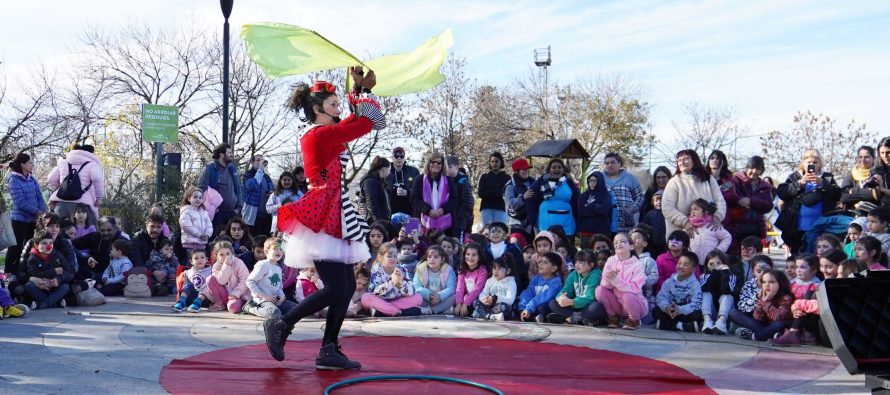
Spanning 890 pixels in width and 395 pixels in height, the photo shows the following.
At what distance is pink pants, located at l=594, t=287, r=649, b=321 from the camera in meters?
6.56

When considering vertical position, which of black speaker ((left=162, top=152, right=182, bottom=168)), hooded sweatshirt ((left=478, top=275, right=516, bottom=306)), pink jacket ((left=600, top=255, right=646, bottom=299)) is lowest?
hooded sweatshirt ((left=478, top=275, right=516, bottom=306))

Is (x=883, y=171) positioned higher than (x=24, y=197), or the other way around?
(x=883, y=171)

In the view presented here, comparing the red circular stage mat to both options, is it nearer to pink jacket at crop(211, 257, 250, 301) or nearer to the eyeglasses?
the eyeglasses

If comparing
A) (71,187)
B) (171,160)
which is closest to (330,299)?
(71,187)

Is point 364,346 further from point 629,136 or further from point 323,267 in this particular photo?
point 629,136

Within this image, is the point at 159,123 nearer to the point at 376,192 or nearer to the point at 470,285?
the point at 376,192

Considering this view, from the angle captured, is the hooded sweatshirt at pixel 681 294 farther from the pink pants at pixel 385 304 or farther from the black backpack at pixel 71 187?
the black backpack at pixel 71 187

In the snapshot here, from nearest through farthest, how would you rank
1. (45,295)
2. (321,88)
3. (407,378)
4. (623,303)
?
Answer: (407,378) < (321,88) < (623,303) < (45,295)

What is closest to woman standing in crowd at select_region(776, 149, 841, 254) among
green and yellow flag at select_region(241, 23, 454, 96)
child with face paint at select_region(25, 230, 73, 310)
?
green and yellow flag at select_region(241, 23, 454, 96)

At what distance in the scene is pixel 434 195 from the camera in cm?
915

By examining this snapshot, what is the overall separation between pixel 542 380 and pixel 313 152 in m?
1.71

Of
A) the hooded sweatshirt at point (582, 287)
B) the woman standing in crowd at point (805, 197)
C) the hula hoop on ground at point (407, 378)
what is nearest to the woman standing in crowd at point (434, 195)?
the hooded sweatshirt at point (582, 287)

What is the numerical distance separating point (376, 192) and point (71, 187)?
3.43 meters

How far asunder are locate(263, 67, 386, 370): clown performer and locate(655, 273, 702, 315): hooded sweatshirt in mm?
3048
